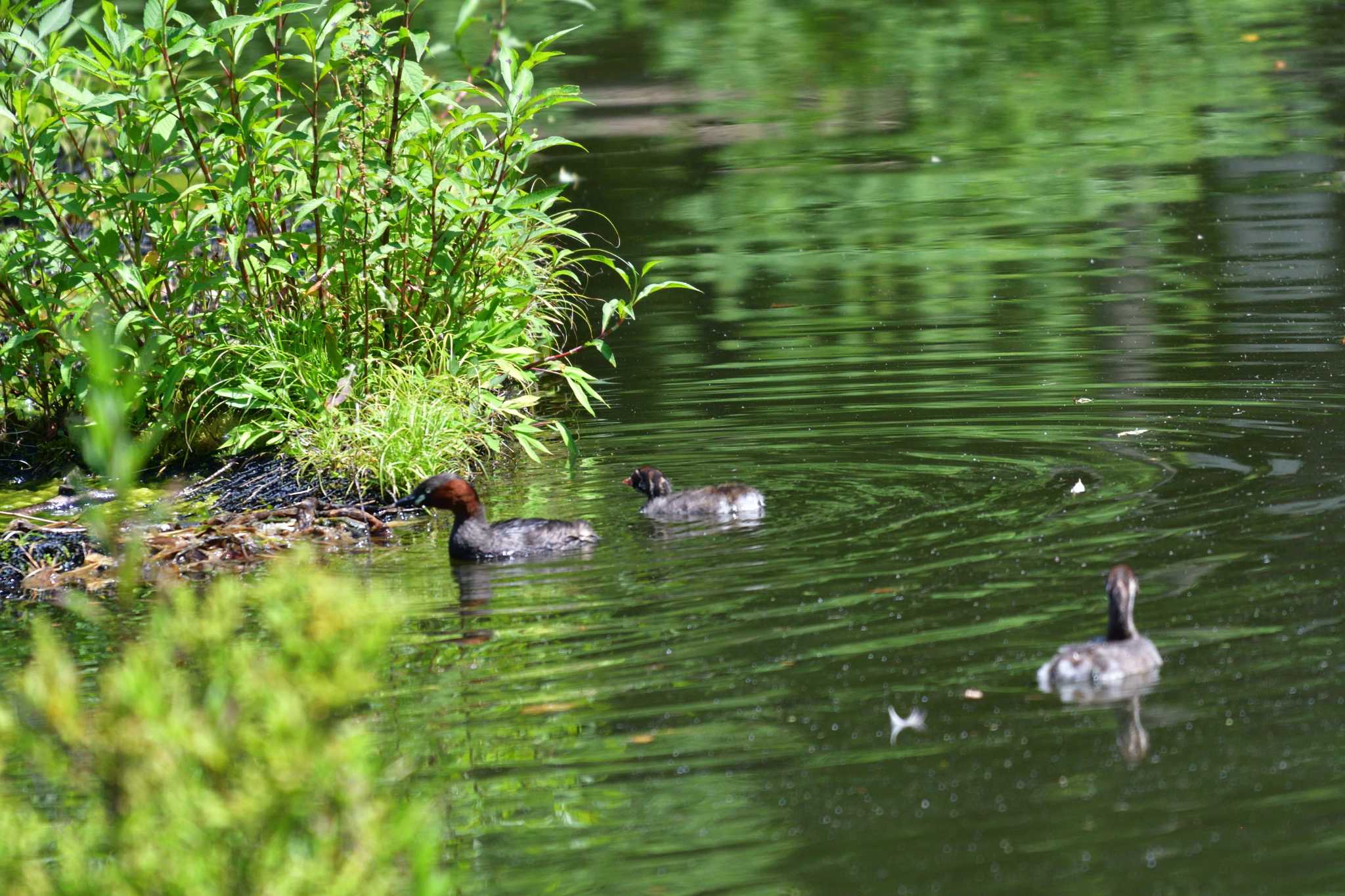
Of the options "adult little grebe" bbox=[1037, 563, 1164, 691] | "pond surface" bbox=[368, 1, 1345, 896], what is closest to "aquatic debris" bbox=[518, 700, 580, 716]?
"pond surface" bbox=[368, 1, 1345, 896]

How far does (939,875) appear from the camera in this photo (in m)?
4.86

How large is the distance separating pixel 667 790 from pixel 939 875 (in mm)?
989

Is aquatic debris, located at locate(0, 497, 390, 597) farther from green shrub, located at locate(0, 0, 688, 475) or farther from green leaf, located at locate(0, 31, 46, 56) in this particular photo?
green leaf, located at locate(0, 31, 46, 56)

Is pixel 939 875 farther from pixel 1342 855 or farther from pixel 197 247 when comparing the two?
pixel 197 247

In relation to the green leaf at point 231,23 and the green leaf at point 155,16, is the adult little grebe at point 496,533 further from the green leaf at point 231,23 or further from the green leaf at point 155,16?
the green leaf at point 155,16

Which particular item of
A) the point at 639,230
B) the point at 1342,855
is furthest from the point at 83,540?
the point at 639,230

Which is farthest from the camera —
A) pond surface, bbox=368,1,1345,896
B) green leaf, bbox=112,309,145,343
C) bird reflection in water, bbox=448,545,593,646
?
green leaf, bbox=112,309,145,343

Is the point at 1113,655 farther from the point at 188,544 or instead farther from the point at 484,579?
the point at 188,544

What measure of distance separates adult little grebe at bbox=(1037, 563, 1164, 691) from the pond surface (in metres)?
0.11

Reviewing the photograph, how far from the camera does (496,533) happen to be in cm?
857

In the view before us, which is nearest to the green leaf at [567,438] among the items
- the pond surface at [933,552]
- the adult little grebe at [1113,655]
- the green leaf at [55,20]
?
the pond surface at [933,552]

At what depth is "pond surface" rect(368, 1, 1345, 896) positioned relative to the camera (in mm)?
5172

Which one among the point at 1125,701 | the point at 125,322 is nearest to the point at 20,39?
the point at 125,322

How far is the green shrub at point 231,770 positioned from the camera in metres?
3.52
